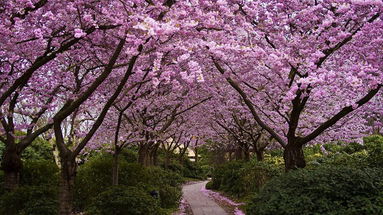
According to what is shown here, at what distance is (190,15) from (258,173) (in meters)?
8.56

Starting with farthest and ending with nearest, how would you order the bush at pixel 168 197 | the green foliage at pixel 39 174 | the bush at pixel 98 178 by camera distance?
the bush at pixel 168 197 → the bush at pixel 98 178 → the green foliage at pixel 39 174

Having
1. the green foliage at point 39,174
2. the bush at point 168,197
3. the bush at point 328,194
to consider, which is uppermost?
the green foliage at point 39,174

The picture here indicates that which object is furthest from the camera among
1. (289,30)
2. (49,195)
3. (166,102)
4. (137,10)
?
(166,102)

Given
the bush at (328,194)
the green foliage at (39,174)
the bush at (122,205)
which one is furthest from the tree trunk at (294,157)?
the green foliage at (39,174)

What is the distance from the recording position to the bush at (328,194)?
216 inches

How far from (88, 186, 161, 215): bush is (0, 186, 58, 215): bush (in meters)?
0.92

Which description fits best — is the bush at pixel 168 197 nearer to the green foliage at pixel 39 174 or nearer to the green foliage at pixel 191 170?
the green foliage at pixel 39 174

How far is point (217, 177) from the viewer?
71.7 ft

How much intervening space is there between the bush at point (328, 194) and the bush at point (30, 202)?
432cm

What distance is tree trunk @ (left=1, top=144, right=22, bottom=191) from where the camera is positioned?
31.8 ft

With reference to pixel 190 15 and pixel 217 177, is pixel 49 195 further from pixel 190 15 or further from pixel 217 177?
pixel 217 177

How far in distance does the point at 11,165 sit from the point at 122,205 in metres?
4.08

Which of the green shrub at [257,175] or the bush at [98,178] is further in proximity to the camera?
the green shrub at [257,175]

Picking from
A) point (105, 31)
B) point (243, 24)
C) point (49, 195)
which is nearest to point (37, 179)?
point (49, 195)
